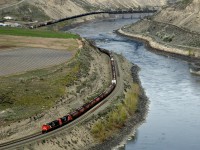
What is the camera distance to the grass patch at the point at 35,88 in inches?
2581

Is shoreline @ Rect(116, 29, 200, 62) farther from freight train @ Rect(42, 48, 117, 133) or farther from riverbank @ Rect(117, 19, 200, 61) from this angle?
freight train @ Rect(42, 48, 117, 133)

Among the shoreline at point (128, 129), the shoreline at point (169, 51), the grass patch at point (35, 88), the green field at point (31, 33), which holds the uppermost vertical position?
the grass patch at point (35, 88)

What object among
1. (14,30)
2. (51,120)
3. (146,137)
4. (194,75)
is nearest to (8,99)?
(51,120)

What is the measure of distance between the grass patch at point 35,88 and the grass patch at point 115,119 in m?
7.40

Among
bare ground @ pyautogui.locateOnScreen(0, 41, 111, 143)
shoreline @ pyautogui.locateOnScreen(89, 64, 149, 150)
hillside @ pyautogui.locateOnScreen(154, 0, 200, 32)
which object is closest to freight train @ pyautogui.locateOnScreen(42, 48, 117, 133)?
bare ground @ pyautogui.locateOnScreen(0, 41, 111, 143)

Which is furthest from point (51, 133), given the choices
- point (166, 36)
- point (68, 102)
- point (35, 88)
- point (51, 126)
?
point (166, 36)

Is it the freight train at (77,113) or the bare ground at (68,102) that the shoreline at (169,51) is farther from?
the freight train at (77,113)

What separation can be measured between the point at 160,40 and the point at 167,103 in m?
70.0

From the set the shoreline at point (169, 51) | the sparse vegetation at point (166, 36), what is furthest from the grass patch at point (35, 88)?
the sparse vegetation at point (166, 36)

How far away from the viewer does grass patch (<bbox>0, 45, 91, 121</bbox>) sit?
65562mm

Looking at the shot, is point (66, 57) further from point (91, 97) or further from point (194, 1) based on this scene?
point (194, 1)

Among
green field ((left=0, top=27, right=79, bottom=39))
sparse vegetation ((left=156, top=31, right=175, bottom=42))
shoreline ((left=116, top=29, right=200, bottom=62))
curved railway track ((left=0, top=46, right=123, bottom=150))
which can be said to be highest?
green field ((left=0, top=27, right=79, bottom=39))

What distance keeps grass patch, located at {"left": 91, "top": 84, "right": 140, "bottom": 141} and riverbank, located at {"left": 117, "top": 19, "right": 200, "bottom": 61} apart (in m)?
52.6

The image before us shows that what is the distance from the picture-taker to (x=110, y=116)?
70438mm
